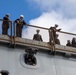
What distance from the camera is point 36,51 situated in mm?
17297

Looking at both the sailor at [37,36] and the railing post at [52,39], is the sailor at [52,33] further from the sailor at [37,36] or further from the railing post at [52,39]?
the sailor at [37,36]

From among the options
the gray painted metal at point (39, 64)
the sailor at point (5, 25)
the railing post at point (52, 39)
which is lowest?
the gray painted metal at point (39, 64)

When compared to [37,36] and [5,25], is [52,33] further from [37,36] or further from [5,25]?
[5,25]

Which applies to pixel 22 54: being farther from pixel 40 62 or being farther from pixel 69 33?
pixel 69 33

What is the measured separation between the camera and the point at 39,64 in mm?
17641

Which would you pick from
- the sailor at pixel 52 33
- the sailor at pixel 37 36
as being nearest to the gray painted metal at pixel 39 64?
the sailor at pixel 37 36

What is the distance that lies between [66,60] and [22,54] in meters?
2.91

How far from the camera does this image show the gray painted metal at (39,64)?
16.8 metres

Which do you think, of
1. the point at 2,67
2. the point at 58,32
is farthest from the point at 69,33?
the point at 2,67

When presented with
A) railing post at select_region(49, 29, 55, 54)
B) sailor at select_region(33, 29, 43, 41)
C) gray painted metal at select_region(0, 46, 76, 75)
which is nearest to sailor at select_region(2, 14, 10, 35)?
gray painted metal at select_region(0, 46, 76, 75)

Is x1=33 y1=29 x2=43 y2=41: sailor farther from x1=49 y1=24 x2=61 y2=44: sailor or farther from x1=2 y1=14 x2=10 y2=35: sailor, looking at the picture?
x1=2 y1=14 x2=10 y2=35: sailor

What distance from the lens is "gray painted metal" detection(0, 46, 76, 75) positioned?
55.1ft

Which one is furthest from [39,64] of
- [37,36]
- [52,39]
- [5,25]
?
[5,25]

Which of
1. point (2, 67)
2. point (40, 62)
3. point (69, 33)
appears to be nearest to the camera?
point (2, 67)
